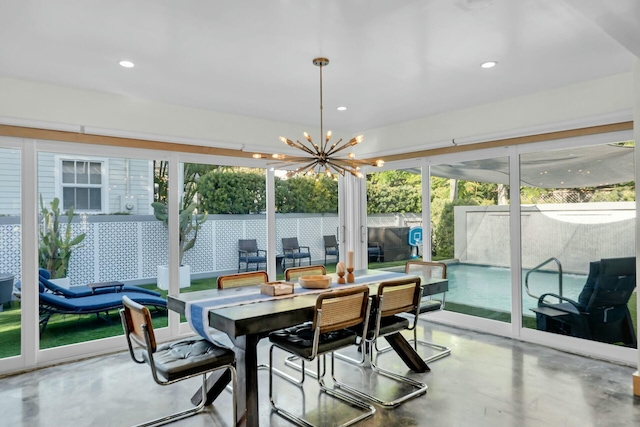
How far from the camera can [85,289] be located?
4.23 metres

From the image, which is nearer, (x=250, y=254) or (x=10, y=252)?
(x=10, y=252)

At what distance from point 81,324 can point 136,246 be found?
0.89 metres

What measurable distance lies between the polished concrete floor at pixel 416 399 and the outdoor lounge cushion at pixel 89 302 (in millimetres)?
484

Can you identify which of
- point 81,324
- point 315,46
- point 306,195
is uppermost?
point 315,46

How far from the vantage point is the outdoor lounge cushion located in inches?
155

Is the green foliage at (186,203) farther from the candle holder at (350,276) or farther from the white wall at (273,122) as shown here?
the candle holder at (350,276)

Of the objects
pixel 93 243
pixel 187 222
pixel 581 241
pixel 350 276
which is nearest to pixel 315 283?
pixel 350 276

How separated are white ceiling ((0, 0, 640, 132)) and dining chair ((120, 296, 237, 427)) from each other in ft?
5.60

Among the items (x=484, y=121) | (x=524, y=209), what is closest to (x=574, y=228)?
(x=524, y=209)

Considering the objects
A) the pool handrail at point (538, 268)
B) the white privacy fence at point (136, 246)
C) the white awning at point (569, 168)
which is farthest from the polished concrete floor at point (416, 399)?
the white awning at point (569, 168)

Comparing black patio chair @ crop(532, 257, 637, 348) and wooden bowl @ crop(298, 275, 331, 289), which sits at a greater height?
wooden bowl @ crop(298, 275, 331, 289)

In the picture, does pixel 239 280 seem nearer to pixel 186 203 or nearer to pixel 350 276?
pixel 350 276

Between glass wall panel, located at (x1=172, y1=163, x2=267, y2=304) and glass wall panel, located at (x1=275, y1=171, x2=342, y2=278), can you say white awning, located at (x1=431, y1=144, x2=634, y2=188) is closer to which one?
glass wall panel, located at (x1=275, y1=171, x2=342, y2=278)

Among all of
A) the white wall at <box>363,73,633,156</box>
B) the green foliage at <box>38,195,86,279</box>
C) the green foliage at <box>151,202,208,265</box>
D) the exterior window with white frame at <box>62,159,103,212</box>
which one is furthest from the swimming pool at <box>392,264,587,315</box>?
the green foliage at <box>38,195,86,279</box>
